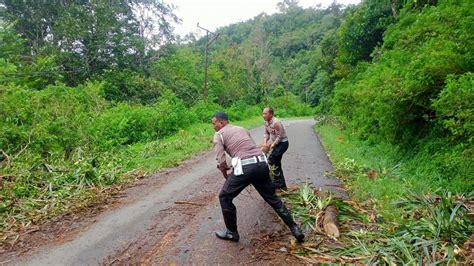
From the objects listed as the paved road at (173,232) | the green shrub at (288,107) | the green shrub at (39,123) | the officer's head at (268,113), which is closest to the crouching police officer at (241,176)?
the paved road at (173,232)

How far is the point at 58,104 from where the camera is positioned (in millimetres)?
12078

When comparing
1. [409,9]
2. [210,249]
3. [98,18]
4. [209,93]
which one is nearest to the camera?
[210,249]

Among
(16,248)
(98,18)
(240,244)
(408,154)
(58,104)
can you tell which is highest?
(98,18)

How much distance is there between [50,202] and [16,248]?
6.20ft

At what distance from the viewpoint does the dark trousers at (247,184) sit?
5047 millimetres

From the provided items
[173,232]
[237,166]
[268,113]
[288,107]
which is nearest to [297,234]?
[237,166]

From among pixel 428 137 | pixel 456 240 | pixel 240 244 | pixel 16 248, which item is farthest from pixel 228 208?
pixel 428 137

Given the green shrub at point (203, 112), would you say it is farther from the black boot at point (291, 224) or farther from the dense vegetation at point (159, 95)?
the black boot at point (291, 224)

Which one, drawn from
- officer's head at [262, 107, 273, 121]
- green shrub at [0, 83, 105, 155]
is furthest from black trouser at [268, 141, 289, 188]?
green shrub at [0, 83, 105, 155]

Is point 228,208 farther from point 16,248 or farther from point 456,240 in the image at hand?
point 16,248

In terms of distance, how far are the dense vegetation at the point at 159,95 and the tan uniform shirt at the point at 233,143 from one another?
3538 mm

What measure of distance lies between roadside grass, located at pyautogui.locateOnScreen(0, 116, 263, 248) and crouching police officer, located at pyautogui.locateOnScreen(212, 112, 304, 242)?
11.7ft

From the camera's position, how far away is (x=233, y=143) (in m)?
5.30

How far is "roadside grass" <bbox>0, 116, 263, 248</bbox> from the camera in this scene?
262 inches
